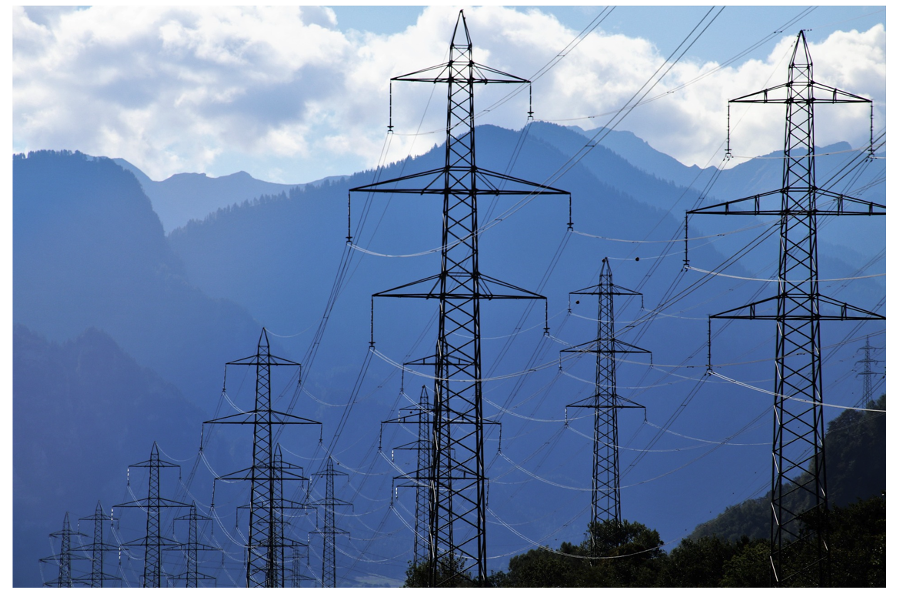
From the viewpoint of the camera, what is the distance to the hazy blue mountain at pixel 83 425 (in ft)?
568

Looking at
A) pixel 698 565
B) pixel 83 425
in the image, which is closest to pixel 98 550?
pixel 698 565

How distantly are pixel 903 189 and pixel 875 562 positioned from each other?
11528mm

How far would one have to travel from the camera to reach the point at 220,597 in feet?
43.8

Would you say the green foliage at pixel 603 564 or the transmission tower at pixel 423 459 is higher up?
the transmission tower at pixel 423 459

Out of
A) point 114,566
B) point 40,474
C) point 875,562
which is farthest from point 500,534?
point 875,562

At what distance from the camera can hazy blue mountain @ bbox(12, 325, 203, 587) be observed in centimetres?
17325

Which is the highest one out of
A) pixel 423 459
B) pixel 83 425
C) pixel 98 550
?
pixel 83 425

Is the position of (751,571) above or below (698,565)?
above

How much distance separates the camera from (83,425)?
608 feet

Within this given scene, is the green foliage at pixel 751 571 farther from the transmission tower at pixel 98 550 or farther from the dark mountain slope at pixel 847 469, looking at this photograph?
the transmission tower at pixel 98 550

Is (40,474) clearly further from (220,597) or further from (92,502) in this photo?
(220,597)

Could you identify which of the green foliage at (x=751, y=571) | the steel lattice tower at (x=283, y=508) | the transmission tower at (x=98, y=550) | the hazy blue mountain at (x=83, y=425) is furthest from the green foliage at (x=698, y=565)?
the hazy blue mountain at (x=83, y=425)

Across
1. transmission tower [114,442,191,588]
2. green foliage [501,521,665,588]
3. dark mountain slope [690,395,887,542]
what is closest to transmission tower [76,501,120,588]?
transmission tower [114,442,191,588]

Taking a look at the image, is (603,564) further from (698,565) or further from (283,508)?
(283,508)
